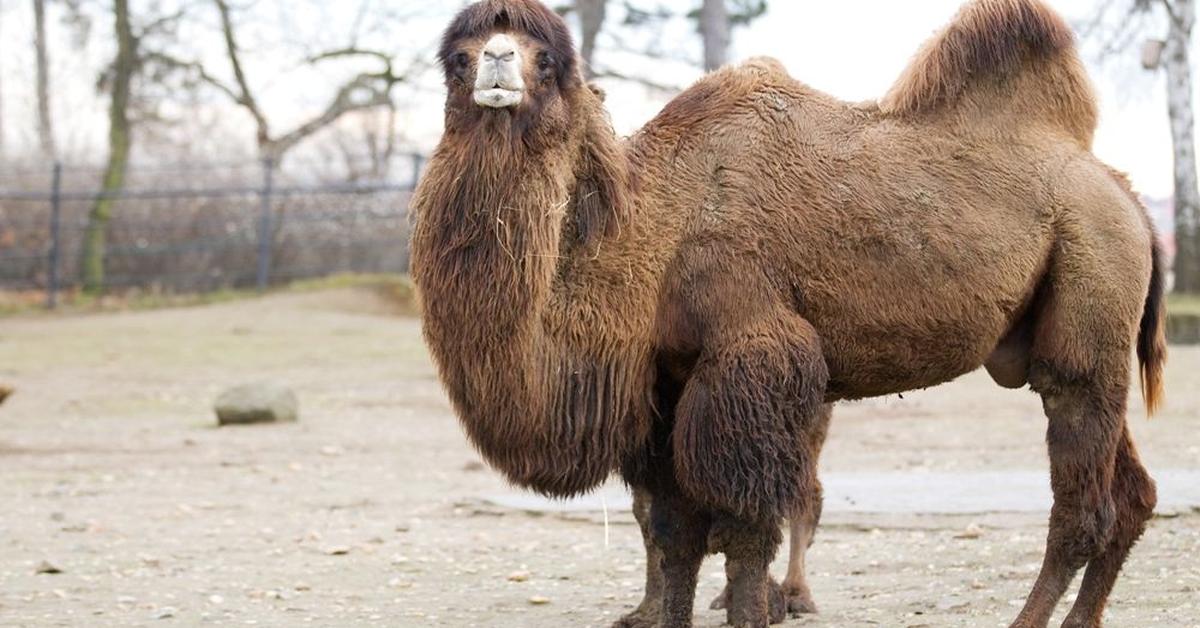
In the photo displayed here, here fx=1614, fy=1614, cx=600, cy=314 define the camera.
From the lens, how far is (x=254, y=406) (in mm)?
14164

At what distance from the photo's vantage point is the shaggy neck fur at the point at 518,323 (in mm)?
5359

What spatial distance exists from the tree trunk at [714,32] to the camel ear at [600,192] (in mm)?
10095

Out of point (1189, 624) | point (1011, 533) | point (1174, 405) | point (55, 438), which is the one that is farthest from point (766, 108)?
point (55, 438)

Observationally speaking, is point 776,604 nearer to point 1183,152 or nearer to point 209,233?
point 1183,152

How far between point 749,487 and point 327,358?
48.0ft

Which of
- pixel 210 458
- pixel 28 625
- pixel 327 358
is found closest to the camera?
pixel 28 625

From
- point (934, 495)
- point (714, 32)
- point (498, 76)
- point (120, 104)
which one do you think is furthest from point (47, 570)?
point (120, 104)

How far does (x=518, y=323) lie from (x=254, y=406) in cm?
927

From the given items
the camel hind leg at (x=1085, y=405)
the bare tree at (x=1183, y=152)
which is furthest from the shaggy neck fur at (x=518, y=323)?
the bare tree at (x=1183, y=152)

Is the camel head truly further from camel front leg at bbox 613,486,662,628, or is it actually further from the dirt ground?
the dirt ground

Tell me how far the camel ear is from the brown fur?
0.4 inches

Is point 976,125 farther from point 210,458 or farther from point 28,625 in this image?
point 210,458

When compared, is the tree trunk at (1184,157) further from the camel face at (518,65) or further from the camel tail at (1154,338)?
the camel face at (518,65)

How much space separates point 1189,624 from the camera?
229 inches
